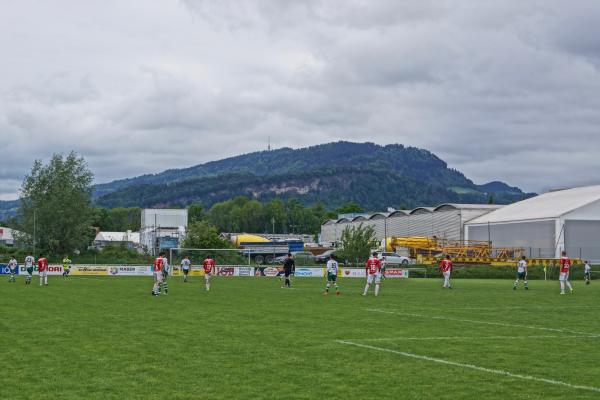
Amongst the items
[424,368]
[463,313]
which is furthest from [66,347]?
[463,313]

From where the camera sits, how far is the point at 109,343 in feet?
51.9

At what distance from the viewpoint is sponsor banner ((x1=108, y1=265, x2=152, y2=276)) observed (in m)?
64.6

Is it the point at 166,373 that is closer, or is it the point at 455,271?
the point at 166,373

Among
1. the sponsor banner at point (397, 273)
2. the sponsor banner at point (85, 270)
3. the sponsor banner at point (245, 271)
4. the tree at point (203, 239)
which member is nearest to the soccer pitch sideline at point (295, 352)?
the sponsor banner at point (397, 273)

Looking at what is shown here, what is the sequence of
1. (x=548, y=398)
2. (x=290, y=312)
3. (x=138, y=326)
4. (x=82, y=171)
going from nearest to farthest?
(x=548, y=398) < (x=138, y=326) < (x=290, y=312) < (x=82, y=171)

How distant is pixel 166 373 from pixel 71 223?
78654mm

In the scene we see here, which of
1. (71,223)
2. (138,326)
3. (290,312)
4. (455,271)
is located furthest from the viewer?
(71,223)

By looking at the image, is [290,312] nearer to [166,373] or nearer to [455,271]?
[166,373]

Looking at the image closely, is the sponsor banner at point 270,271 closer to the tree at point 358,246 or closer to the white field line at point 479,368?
the tree at point 358,246

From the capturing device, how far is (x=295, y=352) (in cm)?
1466

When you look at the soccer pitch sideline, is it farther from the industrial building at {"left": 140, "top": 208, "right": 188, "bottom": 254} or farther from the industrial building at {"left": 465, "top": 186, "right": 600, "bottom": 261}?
the industrial building at {"left": 140, "top": 208, "right": 188, "bottom": 254}

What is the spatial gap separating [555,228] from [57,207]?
2223 inches

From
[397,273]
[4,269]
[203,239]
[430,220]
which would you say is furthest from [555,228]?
[4,269]

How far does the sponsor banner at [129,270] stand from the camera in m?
64.6
